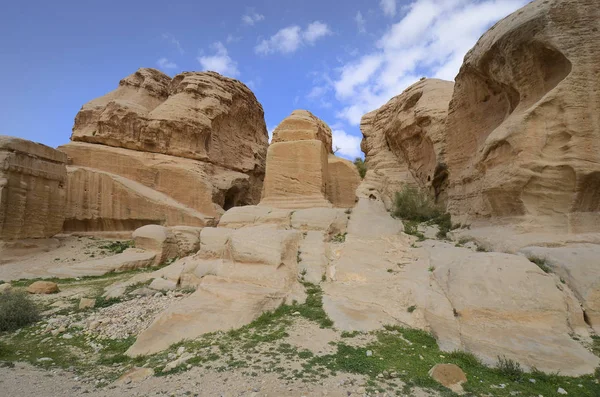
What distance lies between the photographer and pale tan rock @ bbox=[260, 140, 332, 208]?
49.2 ft

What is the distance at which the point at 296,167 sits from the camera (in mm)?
15430

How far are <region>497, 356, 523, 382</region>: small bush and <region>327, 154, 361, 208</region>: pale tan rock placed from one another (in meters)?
13.0

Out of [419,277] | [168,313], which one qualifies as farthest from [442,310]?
[168,313]

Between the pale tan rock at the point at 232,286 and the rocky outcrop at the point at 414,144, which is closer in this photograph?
the pale tan rock at the point at 232,286

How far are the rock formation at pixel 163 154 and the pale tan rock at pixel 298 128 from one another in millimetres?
8017

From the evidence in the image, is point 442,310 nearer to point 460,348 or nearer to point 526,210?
point 460,348

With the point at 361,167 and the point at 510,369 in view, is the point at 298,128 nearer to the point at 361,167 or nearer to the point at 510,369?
the point at 361,167

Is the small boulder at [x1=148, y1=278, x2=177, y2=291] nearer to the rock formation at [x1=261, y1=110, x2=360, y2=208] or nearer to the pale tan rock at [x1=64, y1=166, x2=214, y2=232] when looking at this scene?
the rock formation at [x1=261, y1=110, x2=360, y2=208]

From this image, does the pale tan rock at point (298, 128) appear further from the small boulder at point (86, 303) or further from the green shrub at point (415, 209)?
the small boulder at point (86, 303)

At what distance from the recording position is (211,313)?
6.62 meters

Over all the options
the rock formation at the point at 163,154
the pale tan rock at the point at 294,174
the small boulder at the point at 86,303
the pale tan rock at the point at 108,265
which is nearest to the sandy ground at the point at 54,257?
the pale tan rock at the point at 108,265

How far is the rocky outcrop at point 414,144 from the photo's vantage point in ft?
49.4

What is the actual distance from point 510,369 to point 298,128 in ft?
45.2

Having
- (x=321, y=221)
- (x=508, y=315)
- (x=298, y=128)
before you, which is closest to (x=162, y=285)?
(x=321, y=221)
